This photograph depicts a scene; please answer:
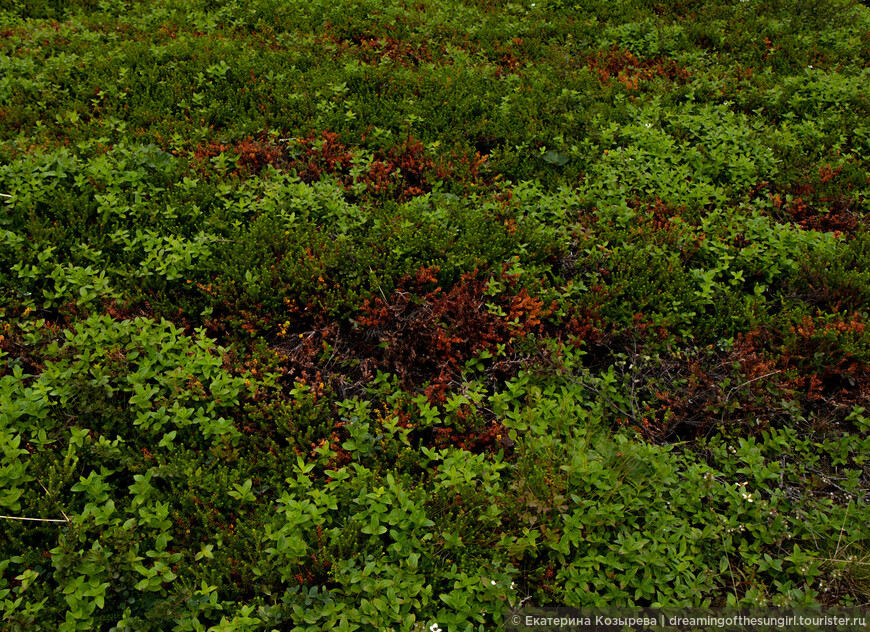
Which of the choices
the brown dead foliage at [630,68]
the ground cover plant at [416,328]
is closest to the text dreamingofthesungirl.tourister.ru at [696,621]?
the ground cover plant at [416,328]

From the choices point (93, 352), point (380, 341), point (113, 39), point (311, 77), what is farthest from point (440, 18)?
point (93, 352)

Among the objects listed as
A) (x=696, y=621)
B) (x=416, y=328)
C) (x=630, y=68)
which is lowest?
(x=696, y=621)

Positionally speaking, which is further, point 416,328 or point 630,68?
point 630,68

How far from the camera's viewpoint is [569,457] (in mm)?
4102

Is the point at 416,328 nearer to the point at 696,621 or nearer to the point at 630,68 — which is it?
the point at 696,621

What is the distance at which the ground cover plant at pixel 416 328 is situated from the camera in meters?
3.58

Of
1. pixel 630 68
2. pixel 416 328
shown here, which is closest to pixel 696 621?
pixel 416 328

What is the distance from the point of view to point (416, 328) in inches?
200

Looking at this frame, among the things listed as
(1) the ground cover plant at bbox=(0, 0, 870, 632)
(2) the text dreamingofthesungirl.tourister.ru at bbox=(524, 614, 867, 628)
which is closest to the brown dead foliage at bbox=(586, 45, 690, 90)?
(1) the ground cover plant at bbox=(0, 0, 870, 632)

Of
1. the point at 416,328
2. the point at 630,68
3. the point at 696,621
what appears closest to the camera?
the point at 696,621

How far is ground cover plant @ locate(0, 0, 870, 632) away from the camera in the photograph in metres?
3.58

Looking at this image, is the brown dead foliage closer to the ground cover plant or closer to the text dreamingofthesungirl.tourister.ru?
the ground cover plant

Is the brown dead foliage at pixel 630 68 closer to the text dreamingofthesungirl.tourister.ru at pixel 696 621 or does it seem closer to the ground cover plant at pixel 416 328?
the ground cover plant at pixel 416 328

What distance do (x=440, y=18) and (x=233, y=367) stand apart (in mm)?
7412
